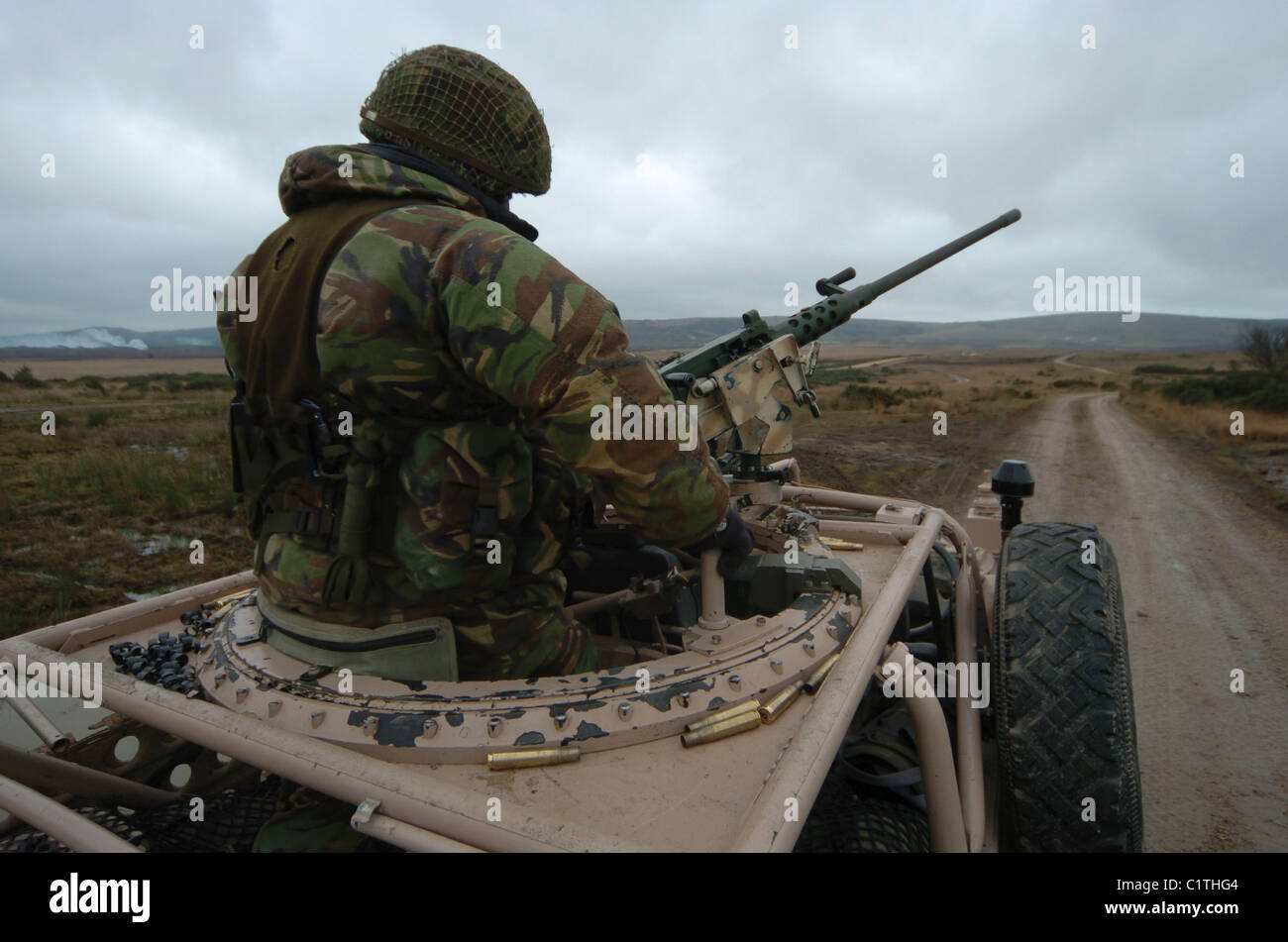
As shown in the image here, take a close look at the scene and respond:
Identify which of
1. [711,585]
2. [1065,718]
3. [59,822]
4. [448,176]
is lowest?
[1065,718]

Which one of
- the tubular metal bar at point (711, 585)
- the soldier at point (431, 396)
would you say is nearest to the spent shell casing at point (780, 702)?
the soldier at point (431, 396)

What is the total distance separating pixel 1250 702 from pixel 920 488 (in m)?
7.43

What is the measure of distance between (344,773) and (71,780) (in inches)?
40.2

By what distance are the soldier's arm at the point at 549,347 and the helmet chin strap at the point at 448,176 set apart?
1.34ft

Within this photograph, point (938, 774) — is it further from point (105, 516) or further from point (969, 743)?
point (105, 516)

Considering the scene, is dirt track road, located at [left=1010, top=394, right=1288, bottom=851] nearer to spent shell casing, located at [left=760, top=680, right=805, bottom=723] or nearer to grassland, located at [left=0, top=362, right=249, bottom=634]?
spent shell casing, located at [left=760, top=680, right=805, bottom=723]

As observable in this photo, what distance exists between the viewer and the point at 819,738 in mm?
1687

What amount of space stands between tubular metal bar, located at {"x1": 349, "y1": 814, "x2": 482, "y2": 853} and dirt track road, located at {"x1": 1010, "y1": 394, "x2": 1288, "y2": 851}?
3747 mm

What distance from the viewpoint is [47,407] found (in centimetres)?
2452

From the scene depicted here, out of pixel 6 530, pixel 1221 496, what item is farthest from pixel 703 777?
pixel 1221 496

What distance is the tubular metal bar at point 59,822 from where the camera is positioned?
151 cm

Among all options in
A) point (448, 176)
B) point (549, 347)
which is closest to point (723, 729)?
point (549, 347)

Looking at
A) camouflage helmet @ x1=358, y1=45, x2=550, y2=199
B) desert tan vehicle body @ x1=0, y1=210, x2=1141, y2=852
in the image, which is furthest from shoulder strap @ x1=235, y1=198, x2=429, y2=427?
desert tan vehicle body @ x1=0, y1=210, x2=1141, y2=852

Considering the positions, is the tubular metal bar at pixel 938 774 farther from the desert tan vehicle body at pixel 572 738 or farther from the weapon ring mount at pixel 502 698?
the weapon ring mount at pixel 502 698
